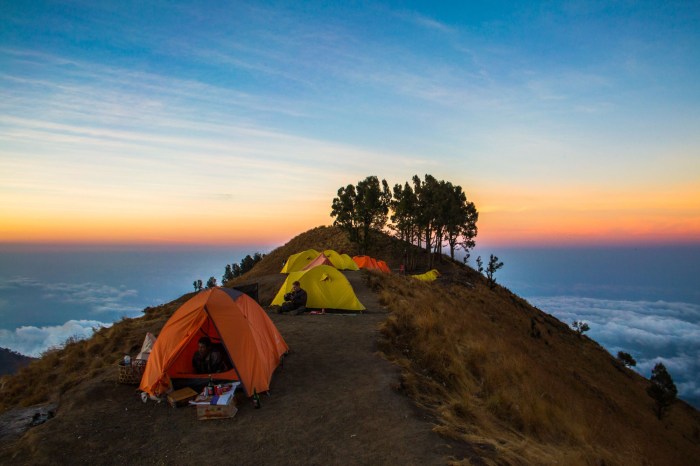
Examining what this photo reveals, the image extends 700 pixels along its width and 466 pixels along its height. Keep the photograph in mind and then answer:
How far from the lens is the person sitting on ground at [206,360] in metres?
9.26

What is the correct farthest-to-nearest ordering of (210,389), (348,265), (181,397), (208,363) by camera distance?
1. (348,265)
2. (208,363)
3. (181,397)
4. (210,389)

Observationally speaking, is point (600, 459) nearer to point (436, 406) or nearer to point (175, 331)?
point (436, 406)

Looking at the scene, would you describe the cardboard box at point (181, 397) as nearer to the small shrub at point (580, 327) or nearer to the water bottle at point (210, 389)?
the water bottle at point (210, 389)

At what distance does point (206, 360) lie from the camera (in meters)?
9.31

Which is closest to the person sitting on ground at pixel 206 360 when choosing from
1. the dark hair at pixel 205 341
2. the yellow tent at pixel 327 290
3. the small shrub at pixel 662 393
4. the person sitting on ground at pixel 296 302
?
the dark hair at pixel 205 341

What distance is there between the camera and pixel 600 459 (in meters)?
8.38

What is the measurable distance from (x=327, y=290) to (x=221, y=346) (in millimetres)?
8395

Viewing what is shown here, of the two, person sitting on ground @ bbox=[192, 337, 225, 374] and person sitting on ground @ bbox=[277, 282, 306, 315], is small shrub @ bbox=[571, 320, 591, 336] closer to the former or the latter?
person sitting on ground @ bbox=[277, 282, 306, 315]

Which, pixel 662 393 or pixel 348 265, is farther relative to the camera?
pixel 348 265

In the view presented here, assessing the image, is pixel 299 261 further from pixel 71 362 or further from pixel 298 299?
pixel 71 362

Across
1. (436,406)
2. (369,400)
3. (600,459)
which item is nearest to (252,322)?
(369,400)

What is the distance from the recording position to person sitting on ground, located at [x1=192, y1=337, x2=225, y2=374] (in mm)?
9258

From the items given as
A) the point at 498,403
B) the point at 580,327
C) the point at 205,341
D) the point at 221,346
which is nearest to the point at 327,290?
the point at 221,346

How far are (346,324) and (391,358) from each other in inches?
166
